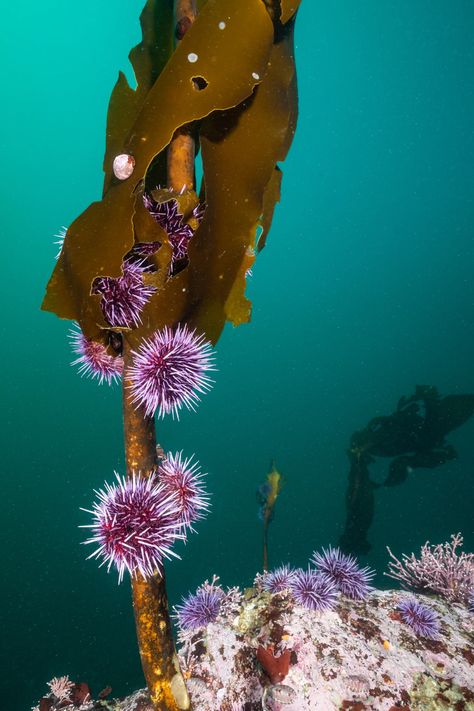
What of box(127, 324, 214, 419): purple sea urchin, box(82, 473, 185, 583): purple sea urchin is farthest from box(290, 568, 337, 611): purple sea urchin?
box(127, 324, 214, 419): purple sea urchin

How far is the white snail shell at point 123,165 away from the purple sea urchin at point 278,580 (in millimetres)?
3037

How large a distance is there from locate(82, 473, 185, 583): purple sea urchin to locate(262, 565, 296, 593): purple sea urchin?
169cm

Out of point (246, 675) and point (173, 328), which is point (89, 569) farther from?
point (173, 328)

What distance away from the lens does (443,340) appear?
78.6 m

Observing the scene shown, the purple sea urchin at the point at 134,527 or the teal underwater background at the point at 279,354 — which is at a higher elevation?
the teal underwater background at the point at 279,354

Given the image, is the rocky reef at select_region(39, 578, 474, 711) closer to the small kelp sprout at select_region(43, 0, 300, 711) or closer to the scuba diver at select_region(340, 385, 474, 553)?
the small kelp sprout at select_region(43, 0, 300, 711)

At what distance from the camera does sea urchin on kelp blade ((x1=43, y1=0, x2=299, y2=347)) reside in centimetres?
173

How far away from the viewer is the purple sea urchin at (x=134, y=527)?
1.73 metres

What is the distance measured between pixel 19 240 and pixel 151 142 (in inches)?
3124

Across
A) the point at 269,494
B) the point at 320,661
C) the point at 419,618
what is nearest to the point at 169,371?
the point at 320,661

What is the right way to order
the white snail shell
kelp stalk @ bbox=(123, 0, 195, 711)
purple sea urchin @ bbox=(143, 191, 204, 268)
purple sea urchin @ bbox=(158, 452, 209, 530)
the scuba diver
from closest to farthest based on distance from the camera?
the white snail shell → purple sea urchin @ bbox=(143, 191, 204, 268) → kelp stalk @ bbox=(123, 0, 195, 711) → purple sea urchin @ bbox=(158, 452, 209, 530) → the scuba diver

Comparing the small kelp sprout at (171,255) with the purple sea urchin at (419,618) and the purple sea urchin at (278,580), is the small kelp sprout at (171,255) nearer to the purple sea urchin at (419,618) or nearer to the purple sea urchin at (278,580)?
the purple sea urchin at (278,580)

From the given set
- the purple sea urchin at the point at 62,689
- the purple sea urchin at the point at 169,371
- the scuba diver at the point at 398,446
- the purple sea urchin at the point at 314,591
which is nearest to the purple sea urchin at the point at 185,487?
the purple sea urchin at the point at 169,371

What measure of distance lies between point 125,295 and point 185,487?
106cm
